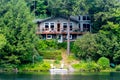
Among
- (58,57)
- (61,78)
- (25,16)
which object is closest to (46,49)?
(58,57)

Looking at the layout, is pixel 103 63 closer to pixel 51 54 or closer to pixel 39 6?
pixel 51 54

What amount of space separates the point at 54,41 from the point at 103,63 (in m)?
11.6

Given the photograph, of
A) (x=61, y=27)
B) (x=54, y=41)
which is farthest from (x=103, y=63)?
(x=61, y=27)

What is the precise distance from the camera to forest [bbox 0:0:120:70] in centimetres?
6488

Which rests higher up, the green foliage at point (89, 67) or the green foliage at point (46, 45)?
the green foliage at point (46, 45)

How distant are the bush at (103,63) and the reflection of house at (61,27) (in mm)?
12286

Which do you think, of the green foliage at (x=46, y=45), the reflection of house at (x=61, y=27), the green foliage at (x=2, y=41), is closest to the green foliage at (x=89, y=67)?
the green foliage at (x=46, y=45)

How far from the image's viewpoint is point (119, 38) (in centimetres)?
6975

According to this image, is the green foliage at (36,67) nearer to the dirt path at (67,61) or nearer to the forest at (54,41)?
the forest at (54,41)

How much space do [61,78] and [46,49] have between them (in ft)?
67.8

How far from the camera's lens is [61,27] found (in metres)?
79.9

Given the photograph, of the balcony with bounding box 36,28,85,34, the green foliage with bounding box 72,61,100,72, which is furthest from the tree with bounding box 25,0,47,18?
the green foliage with bounding box 72,61,100,72

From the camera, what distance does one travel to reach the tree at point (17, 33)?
2537 inches

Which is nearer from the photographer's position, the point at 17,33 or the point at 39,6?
the point at 17,33
